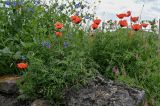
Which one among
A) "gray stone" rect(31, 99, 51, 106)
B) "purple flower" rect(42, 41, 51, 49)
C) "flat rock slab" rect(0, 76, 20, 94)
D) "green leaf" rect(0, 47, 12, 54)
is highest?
"purple flower" rect(42, 41, 51, 49)

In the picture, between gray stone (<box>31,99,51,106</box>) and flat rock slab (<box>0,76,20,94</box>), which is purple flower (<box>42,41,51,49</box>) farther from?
gray stone (<box>31,99,51,106</box>)

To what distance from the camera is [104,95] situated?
5383mm

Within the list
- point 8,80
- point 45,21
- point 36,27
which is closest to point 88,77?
point 8,80

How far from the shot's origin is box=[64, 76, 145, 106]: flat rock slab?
5.29 metres

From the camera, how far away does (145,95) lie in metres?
5.57

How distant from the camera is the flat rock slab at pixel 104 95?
17.3 ft

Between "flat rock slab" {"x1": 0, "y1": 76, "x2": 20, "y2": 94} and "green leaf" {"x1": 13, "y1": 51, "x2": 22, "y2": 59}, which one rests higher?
"green leaf" {"x1": 13, "y1": 51, "x2": 22, "y2": 59}

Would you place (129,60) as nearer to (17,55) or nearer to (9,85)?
(17,55)

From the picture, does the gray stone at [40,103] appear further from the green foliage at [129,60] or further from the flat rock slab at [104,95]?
the green foliage at [129,60]

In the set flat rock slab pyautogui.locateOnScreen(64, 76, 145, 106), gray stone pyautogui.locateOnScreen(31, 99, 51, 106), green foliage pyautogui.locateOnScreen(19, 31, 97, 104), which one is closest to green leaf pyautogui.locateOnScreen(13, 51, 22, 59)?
green foliage pyautogui.locateOnScreen(19, 31, 97, 104)

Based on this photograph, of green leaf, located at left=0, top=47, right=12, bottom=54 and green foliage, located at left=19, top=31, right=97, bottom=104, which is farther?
green leaf, located at left=0, top=47, right=12, bottom=54

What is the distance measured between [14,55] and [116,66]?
Answer: 4.82 feet

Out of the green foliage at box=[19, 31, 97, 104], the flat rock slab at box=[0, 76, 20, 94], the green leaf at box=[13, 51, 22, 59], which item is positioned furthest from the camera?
the green leaf at box=[13, 51, 22, 59]

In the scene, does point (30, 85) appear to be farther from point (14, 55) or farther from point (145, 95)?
point (145, 95)
